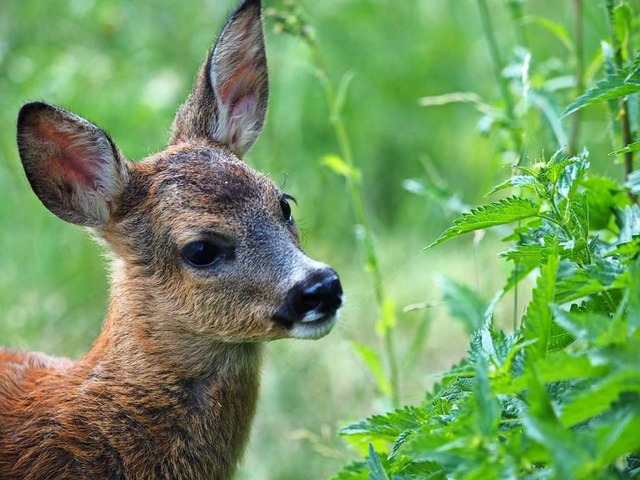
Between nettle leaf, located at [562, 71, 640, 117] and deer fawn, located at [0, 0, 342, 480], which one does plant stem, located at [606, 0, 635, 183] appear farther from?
deer fawn, located at [0, 0, 342, 480]

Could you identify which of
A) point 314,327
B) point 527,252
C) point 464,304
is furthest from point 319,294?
point 527,252

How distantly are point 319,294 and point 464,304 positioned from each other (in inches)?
32.8

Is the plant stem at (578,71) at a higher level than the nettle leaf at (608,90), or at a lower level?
lower

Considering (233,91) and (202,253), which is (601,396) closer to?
(202,253)

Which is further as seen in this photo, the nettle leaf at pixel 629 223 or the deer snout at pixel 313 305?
the deer snout at pixel 313 305

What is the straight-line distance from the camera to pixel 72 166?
4008 millimetres

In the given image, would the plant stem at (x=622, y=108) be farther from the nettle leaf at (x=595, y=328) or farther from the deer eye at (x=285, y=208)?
the nettle leaf at (x=595, y=328)

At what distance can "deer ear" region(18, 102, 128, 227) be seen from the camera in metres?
3.88

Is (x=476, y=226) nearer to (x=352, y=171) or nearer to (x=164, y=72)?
(x=352, y=171)

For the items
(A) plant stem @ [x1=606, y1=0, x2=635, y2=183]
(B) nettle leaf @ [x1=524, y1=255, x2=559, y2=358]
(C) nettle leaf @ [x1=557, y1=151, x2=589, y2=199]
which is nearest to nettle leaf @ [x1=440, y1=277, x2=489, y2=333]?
(A) plant stem @ [x1=606, y1=0, x2=635, y2=183]

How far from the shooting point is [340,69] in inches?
311

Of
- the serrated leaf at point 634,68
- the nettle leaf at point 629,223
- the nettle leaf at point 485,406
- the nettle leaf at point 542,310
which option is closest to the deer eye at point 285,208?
the nettle leaf at point 629,223

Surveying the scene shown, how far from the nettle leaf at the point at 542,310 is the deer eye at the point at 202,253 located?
5.17ft

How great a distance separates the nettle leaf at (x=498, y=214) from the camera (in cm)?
262
